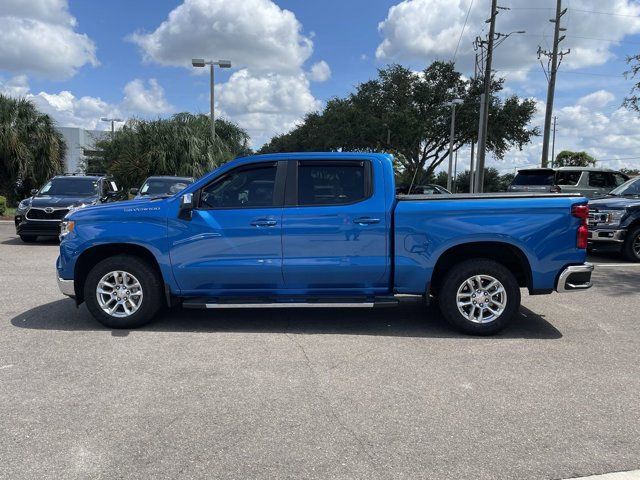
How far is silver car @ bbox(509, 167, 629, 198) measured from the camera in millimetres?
16406

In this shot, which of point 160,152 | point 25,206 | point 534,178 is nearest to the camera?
point 25,206

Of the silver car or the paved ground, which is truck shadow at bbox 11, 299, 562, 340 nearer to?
the paved ground

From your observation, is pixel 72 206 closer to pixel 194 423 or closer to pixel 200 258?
pixel 200 258

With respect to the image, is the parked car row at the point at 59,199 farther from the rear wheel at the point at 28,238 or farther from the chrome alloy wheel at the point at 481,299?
the chrome alloy wheel at the point at 481,299

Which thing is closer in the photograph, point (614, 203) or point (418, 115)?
point (614, 203)

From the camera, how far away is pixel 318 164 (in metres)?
5.79

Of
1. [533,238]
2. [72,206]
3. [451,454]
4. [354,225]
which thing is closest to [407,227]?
[354,225]

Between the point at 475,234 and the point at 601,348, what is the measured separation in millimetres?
1653

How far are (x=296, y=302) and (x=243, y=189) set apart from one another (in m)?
1.33

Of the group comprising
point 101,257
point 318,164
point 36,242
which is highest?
point 318,164

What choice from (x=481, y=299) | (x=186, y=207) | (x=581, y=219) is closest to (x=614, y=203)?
(x=581, y=219)

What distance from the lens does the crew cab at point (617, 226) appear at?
10.5 metres

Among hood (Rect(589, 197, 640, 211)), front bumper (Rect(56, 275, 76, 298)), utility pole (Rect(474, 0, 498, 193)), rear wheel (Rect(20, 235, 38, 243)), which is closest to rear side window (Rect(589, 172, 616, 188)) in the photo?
hood (Rect(589, 197, 640, 211))

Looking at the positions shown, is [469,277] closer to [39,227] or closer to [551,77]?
[39,227]
